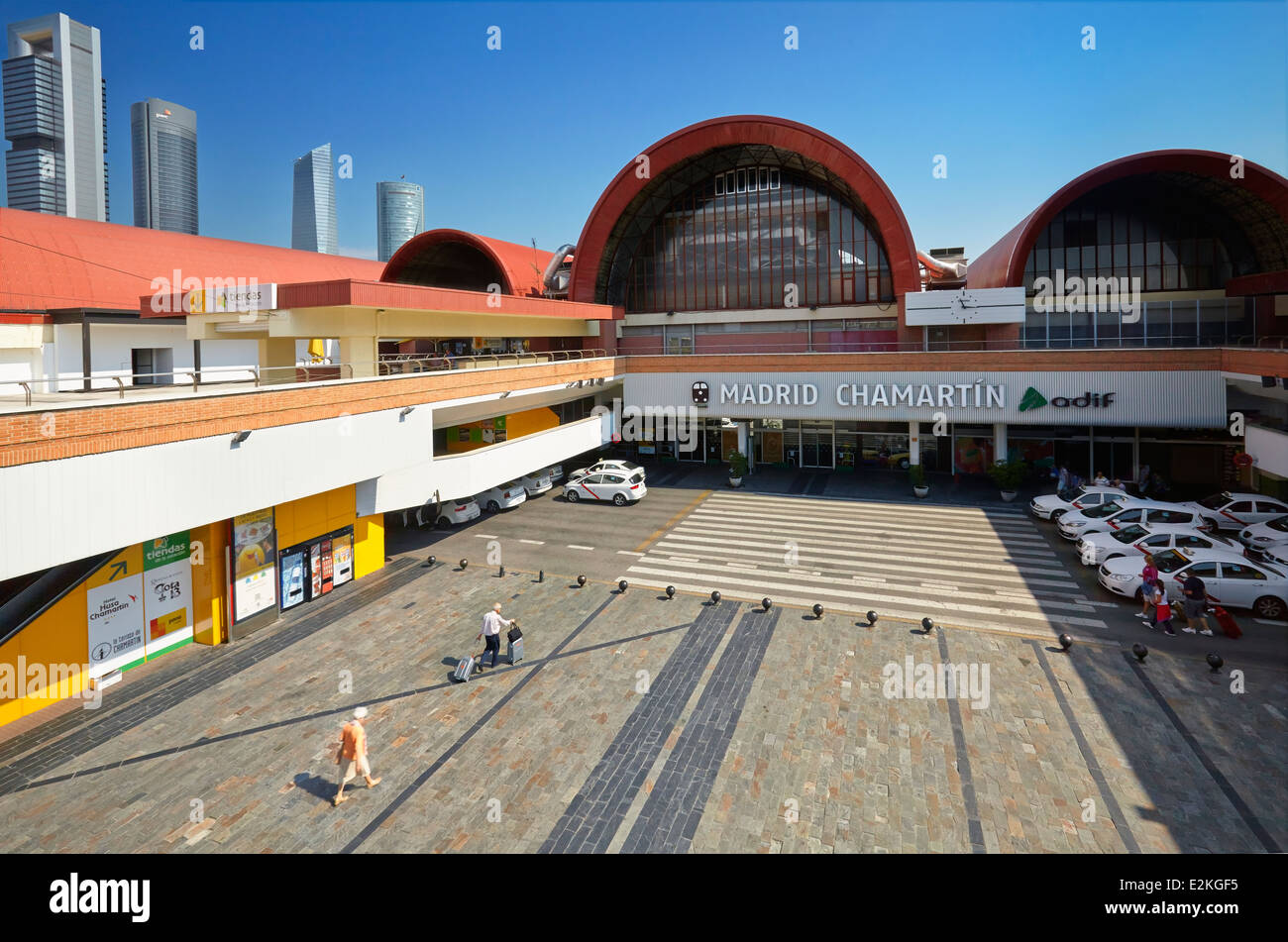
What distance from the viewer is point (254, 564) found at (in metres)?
15.9

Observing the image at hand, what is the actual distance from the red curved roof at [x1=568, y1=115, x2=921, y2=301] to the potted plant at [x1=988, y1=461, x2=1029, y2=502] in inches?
366

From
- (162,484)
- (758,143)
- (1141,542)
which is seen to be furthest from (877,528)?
(162,484)

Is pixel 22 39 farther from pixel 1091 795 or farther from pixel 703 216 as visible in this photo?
pixel 1091 795

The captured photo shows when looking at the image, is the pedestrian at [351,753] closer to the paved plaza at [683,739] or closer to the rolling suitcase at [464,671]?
the paved plaza at [683,739]

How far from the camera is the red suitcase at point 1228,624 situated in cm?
1438

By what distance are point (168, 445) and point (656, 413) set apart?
22.9 meters

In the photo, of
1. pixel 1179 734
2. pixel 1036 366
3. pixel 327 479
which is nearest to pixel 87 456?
pixel 327 479

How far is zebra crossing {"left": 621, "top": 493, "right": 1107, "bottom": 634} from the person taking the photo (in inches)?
647

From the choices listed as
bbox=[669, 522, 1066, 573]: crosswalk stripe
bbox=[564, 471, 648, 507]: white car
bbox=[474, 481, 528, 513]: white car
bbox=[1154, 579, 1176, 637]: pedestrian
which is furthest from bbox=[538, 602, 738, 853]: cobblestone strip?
bbox=[474, 481, 528, 513]: white car

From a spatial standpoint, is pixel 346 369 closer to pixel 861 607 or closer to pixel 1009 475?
pixel 861 607

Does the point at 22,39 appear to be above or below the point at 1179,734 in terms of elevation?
above

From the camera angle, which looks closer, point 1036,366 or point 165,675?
point 165,675

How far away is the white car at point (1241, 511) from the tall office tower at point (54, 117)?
10890 centimetres

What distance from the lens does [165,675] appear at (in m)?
13.9
